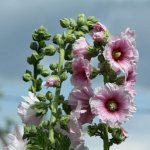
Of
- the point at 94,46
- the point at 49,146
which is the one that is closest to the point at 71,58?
the point at 94,46

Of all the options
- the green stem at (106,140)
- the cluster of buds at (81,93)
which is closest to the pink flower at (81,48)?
the cluster of buds at (81,93)

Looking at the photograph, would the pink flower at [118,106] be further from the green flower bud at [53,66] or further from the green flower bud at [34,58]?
the green flower bud at [34,58]

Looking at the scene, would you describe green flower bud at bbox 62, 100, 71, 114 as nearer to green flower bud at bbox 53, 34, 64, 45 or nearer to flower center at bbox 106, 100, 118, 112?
flower center at bbox 106, 100, 118, 112

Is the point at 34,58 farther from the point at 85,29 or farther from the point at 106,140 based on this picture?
the point at 106,140

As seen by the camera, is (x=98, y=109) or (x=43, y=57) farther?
(x=43, y=57)

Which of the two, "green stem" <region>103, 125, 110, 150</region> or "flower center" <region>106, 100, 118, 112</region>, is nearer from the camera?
"green stem" <region>103, 125, 110, 150</region>

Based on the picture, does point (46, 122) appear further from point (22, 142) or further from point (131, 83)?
point (131, 83)

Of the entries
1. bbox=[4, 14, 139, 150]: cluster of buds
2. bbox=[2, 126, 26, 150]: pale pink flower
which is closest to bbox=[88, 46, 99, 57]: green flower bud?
bbox=[4, 14, 139, 150]: cluster of buds
